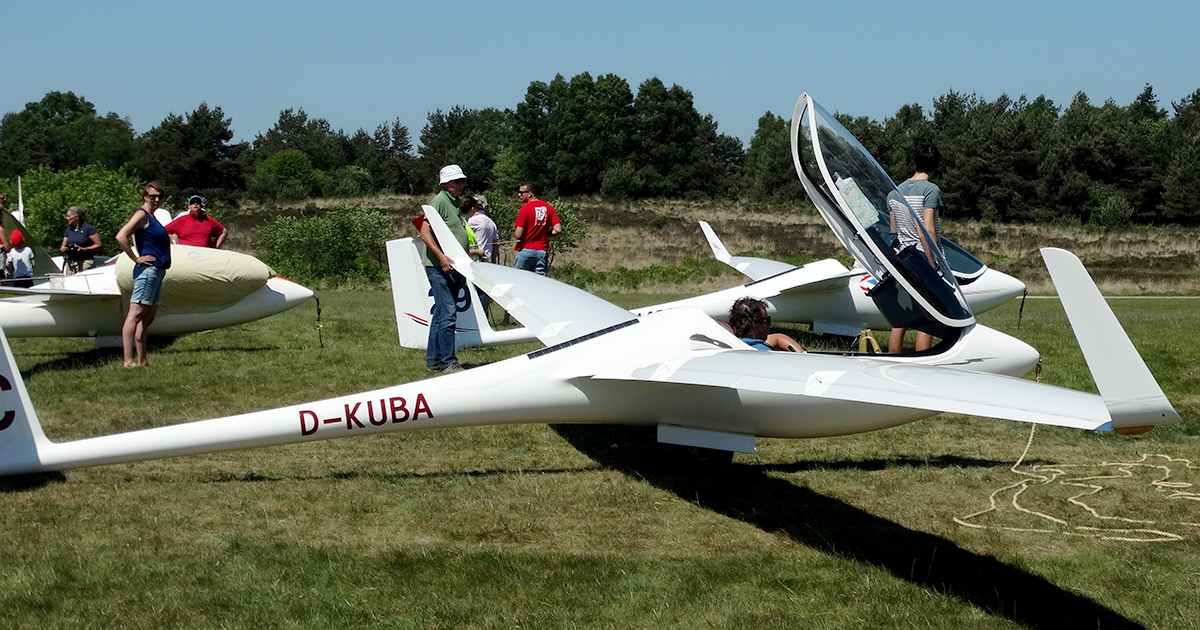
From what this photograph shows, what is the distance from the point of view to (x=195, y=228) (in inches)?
464

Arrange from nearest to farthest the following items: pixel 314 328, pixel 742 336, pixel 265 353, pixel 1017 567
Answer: pixel 1017 567
pixel 742 336
pixel 265 353
pixel 314 328

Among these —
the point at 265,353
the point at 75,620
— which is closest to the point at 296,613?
the point at 75,620

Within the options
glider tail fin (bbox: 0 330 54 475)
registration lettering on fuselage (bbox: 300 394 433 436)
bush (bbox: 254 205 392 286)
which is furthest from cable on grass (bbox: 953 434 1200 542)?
bush (bbox: 254 205 392 286)

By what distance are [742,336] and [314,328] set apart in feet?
26.2

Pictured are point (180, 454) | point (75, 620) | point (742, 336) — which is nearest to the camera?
point (75, 620)

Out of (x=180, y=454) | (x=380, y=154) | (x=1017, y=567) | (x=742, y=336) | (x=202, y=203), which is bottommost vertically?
(x=1017, y=567)

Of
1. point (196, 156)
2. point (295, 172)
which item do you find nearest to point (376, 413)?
point (196, 156)

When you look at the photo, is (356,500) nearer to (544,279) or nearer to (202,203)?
(544,279)

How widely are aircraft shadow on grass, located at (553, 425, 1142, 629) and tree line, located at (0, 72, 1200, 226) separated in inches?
1699

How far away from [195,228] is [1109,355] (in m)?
11.0

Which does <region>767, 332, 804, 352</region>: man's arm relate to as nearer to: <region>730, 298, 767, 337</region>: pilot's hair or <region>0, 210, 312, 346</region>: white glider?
<region>730, 298, 767, 337</region>: pilot's hair

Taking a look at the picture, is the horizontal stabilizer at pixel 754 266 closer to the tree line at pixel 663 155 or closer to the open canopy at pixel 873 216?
the open canopy at pixel 873 216

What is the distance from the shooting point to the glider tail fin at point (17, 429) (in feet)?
16.1

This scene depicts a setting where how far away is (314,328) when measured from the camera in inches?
501
